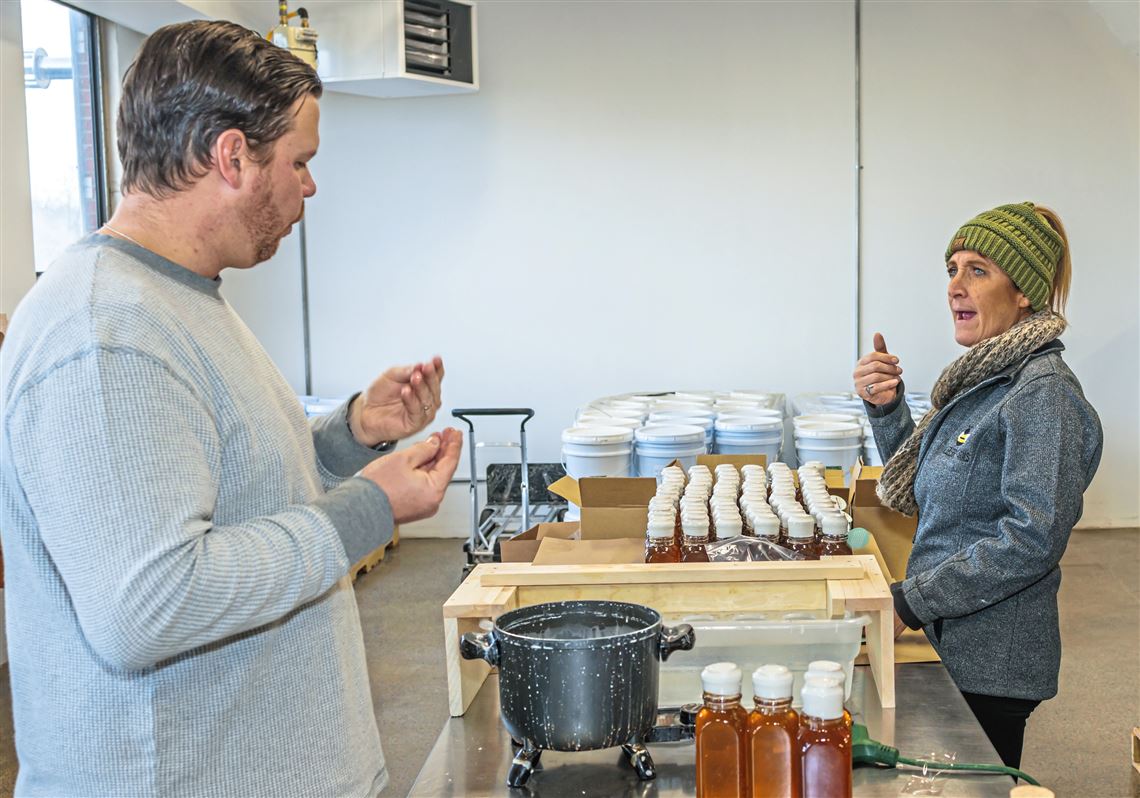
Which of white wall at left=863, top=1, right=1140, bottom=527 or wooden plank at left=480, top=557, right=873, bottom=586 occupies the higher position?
white wall at left=863, top=1, right=1140, bottom=527

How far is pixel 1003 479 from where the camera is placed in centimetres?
195

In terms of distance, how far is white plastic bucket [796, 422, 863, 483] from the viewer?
3820 millimetres

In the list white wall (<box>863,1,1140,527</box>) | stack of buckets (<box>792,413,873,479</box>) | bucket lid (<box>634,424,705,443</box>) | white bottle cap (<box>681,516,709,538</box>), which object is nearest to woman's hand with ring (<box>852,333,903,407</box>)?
white bottle cap (<box>681,516,709,538</box>)

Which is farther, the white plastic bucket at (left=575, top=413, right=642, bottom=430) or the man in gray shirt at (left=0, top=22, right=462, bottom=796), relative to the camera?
the white plastic bucket at (left=575, top=413, right=642, bottom=430)

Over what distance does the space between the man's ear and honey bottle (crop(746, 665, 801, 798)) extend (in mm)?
826

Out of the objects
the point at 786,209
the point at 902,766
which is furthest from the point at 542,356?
the point at 902,766

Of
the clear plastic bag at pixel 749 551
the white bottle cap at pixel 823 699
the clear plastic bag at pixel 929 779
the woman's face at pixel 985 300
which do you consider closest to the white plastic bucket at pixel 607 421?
the woman's face at pixel 985 300

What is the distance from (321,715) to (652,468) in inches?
93.8

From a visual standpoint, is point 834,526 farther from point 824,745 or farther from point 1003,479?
point 824,745

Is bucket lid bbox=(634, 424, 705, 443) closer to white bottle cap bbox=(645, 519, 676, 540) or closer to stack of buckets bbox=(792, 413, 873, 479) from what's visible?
stack of buckets bbox=(792, 413, 873, 479)

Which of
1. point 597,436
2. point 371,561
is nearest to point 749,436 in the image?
point 597,436

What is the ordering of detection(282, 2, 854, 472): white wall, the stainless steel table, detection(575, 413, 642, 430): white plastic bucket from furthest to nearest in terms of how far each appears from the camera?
detection(282, 2, 854, 472): white wall
detection(575, 413, 642, 430): white plastic bucket
the stainless steel table

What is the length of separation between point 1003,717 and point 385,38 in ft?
15.6

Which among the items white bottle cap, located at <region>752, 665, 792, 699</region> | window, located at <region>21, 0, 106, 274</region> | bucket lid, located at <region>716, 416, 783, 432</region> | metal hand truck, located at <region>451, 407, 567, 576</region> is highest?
window, located at <region>21, 0, 106, 274</region>
